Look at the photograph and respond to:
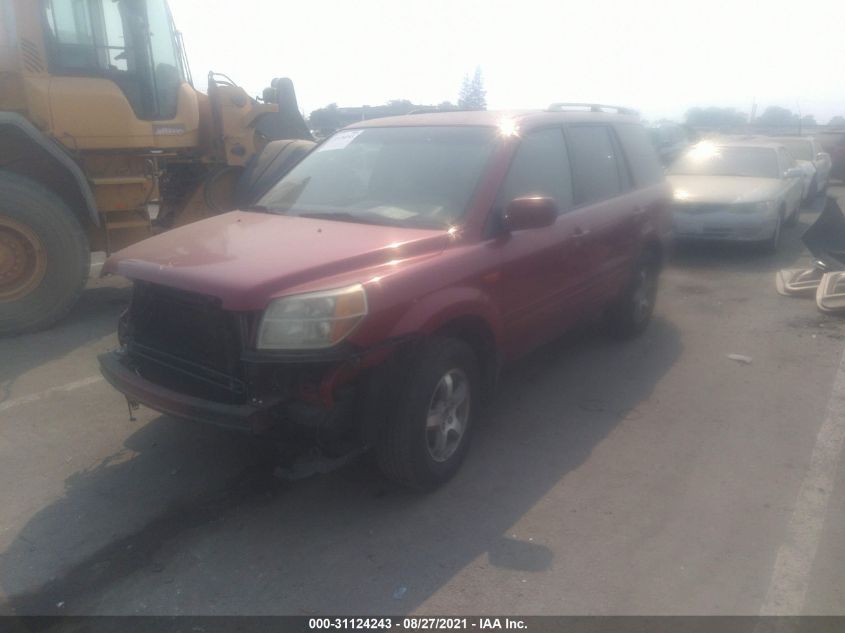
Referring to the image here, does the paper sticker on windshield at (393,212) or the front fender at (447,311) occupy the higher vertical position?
the paper sticker on windshield at (393,212)

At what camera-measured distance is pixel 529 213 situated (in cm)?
389

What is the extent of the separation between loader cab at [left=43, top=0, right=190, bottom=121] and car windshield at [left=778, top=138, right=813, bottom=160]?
12.5 meters

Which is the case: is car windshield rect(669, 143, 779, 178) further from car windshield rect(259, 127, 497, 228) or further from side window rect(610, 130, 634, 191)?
car windshield rect(259, 127, 497, 228)

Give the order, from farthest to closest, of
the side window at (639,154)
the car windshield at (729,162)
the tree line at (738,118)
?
the tree line at (738,118) → the car windshield at (729,162) → the side window at (639,154)

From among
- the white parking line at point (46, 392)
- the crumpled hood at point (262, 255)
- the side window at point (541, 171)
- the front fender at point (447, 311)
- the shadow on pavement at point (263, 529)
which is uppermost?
the side window at point (541, 171)

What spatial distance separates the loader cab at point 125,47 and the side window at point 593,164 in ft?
14.0

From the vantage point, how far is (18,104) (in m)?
6.24

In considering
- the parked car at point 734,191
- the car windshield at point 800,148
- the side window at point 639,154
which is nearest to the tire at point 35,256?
the side window at point 639,154

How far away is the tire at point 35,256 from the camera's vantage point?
6023 mm

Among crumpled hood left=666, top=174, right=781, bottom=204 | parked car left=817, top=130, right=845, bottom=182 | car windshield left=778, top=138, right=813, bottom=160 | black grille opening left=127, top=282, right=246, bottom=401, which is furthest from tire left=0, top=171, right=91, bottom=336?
parked car left=817, top=130, right=845, bottom=182

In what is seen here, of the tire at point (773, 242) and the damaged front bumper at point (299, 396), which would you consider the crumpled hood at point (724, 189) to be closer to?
the tire at point (773, 242)

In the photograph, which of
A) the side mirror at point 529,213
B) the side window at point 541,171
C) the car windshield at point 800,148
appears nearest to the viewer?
the side mirror at point 529,213

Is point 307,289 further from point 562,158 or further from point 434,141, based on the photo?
point 562,158

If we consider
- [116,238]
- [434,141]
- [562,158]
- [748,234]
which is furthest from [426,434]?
[748,234]
